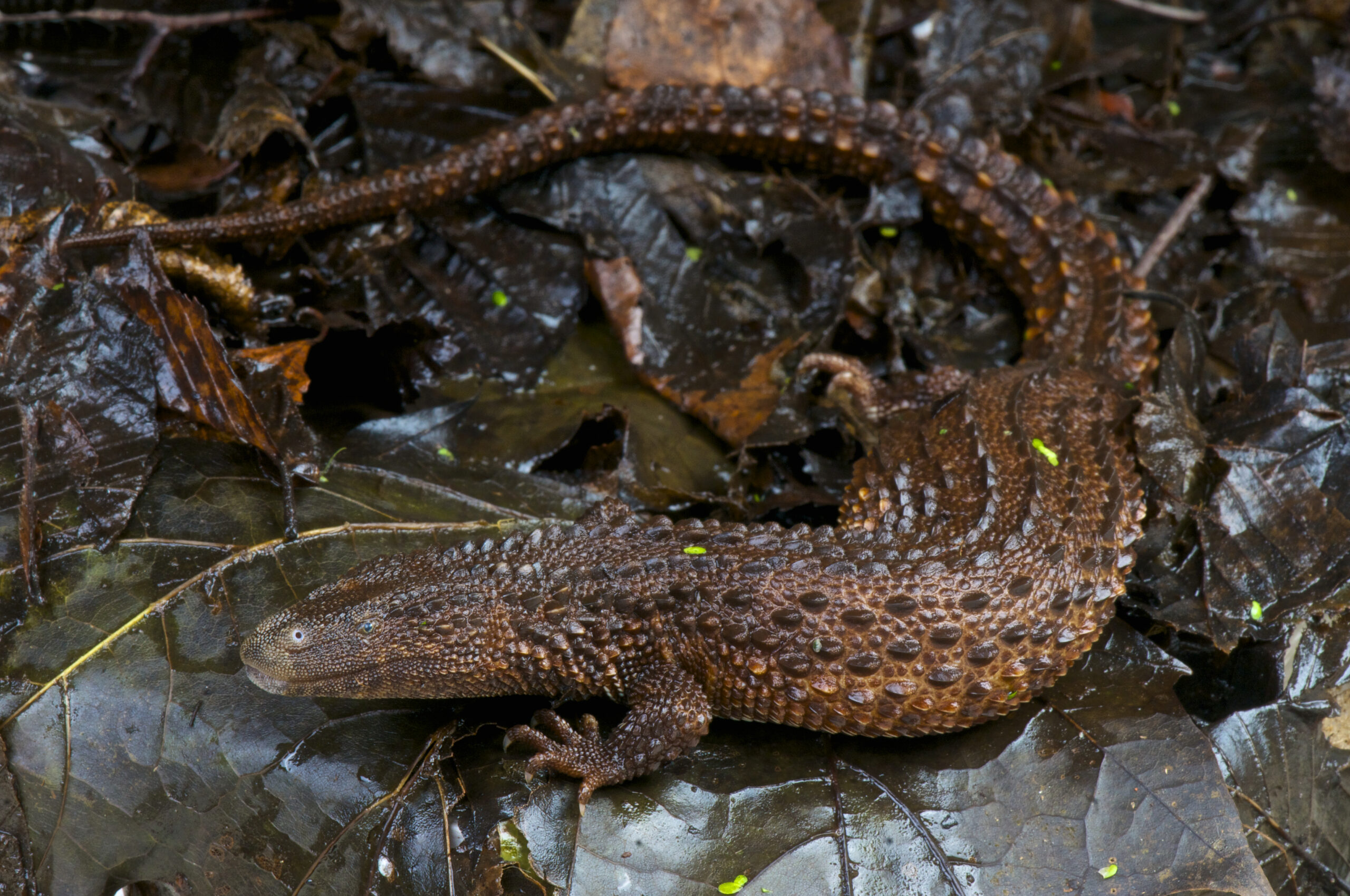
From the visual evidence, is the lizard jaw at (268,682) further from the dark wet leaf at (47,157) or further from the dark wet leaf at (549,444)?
the dark wet leaf at (47,157)

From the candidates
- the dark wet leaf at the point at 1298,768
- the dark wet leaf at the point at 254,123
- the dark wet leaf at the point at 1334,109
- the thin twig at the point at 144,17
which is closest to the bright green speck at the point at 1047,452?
the dark wet leaf at the point at 1298,768

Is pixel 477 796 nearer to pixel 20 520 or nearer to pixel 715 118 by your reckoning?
pixel 20 520

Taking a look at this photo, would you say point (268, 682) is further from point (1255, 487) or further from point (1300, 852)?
point (1255, 487)

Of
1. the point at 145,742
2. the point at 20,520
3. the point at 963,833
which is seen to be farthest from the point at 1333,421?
the point at 20,520

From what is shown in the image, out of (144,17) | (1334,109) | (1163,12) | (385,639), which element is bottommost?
(385,639)

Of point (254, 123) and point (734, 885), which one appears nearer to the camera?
point (734, 885)

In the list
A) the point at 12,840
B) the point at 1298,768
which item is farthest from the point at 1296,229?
the point at 12,840

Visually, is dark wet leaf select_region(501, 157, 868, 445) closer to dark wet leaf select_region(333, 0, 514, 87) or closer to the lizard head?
dark wet leaf select_region(333, 0, 514, 87)
